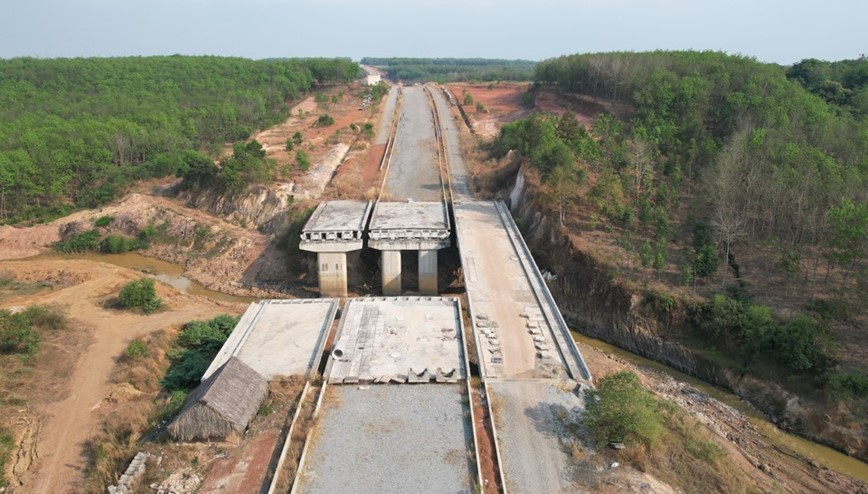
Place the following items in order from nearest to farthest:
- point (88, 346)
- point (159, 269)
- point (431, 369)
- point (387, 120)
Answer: point (431, 369) < point (88, 346) < point (159, 269) < point (387, 120)

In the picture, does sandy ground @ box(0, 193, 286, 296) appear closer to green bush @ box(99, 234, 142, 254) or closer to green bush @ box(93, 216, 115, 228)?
green bush @ box(93, 216, 115, 228)

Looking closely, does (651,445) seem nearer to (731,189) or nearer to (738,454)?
(738,454)

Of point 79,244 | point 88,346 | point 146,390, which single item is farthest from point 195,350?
point 79,244

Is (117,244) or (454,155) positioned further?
(454,155)

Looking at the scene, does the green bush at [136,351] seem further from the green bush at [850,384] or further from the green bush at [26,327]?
the green bush at [850,384]

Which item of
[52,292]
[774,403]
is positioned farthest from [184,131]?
[774,403]
